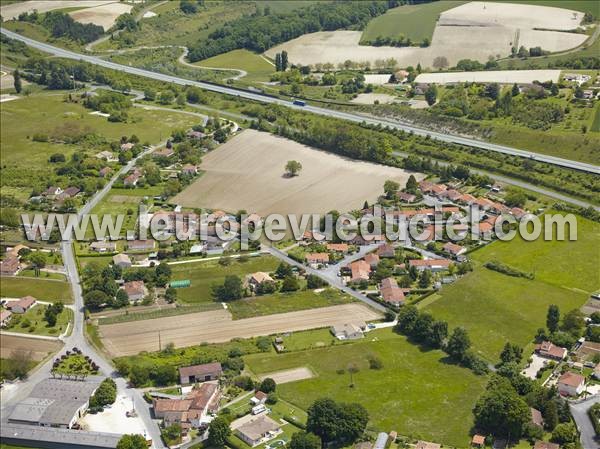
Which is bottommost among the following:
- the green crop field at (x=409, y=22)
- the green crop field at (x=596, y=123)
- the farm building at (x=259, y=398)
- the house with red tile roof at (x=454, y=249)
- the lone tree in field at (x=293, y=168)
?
the farm building at (x=259, y=398)

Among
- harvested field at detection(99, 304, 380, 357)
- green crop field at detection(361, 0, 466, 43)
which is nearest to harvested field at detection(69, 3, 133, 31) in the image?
green crop field at detection(361, 0, 466, 43)

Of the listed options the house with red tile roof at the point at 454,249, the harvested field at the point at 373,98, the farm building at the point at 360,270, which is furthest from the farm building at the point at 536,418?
the harvested field at the point at 373,98

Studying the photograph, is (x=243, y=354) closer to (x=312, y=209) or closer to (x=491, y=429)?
(x=491, y=429)

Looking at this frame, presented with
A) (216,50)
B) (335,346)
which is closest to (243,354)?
(335,346)

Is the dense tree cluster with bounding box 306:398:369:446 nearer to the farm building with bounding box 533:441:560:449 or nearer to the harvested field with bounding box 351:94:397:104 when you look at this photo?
the farm building with bounding box 533:441:560:449

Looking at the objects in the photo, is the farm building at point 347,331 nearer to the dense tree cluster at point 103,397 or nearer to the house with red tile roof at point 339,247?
the house with red tile roof at point 339,247

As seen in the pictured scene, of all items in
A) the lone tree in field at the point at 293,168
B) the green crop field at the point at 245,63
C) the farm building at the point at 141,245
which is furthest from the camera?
the green crop field at the point at 245,63
